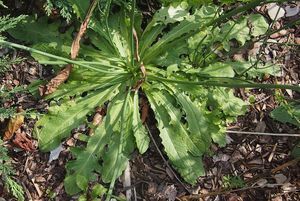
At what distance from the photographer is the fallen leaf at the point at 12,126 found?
2.42 meters

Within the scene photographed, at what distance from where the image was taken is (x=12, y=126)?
242 centimetres

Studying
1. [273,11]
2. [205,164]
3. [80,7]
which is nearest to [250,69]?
[273,11]

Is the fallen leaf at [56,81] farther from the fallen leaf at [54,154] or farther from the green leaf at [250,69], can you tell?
the green leaf at [250,69]

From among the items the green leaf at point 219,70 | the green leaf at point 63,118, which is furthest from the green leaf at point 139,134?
the green leaf at point 219,70

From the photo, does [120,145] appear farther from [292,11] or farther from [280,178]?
[292,11]

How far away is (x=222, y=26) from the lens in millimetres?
2645

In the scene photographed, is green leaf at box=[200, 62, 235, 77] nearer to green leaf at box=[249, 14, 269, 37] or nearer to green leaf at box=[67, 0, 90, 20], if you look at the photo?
green leaf at box=[249, 14, 269, 37]

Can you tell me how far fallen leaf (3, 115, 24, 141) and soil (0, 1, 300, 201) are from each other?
0.04 m

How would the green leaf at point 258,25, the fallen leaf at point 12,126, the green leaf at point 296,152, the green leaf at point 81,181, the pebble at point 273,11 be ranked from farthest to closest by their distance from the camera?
the pebble at point 273,11 < the green leaf at point 258,25 < the green leaf at point 296,152 < the fallen leaf at point 12,126 < the green leaf at point 81,181

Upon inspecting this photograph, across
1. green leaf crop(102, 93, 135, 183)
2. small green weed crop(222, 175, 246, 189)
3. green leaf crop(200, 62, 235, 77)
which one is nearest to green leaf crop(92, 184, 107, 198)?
green leaf crop(102, 93, 135, 183)

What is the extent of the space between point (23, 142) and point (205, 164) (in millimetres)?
1018

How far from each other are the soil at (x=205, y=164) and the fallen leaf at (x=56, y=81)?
0.15 metres

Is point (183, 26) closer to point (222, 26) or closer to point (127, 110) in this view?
point (222, 26)

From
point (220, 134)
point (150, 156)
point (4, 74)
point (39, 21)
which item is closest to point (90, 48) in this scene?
point (39, 21)
